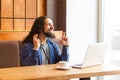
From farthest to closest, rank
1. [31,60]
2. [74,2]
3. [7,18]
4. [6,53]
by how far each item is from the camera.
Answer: [74,2] < [7,18] < [6,53] < [31,60]

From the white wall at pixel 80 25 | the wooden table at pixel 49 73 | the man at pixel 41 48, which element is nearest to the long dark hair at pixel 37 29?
the man at pixel 41 48

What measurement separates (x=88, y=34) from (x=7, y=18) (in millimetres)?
1253

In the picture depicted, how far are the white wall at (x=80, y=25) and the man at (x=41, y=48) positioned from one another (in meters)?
1.00

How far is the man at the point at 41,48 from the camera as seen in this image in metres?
2.62

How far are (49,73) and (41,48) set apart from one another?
650 millimetres

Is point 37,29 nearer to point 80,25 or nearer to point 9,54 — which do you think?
point 9,54

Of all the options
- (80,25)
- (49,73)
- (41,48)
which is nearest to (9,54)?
(41,48)

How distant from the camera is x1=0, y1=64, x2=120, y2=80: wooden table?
2.00 m

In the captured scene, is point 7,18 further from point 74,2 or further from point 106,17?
point 106,17

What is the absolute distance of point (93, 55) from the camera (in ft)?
7.95

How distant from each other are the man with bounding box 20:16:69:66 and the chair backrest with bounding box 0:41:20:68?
0.32m

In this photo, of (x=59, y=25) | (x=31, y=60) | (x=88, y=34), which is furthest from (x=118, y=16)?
(x=31, y=60)

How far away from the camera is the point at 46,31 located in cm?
273

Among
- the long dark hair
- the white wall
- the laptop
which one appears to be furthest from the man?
the white wall
